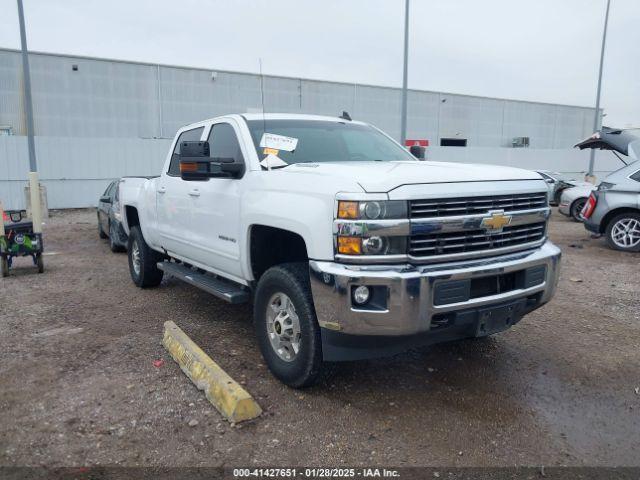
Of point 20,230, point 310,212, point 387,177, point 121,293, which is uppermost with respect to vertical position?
point 387,177

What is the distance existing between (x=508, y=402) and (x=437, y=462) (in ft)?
3.18

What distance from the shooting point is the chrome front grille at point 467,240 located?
313 cm

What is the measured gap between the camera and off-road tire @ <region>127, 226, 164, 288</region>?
6.60 meters

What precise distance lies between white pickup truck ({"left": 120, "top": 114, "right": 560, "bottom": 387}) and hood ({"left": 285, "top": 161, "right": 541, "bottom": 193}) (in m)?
0.01

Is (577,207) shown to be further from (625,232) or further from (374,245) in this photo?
(374,245)

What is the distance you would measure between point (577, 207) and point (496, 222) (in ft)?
41.1

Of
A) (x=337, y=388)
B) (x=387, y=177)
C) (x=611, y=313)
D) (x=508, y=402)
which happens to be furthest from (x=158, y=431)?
(x=611, y=313)

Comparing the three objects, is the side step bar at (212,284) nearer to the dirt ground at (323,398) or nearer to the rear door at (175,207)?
the rear door at (175,207)

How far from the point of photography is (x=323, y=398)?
3613 mm

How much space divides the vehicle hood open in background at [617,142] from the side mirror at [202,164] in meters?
9.05

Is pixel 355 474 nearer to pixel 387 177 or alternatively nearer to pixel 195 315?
pixel 387 177

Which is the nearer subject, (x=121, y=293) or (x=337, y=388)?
(x=337, y=388)

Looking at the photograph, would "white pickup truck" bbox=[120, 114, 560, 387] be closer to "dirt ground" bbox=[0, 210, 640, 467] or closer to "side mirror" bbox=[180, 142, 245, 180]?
"side mirror" bbox=[180, 142, 245, 180]

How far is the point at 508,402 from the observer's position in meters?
3.59
